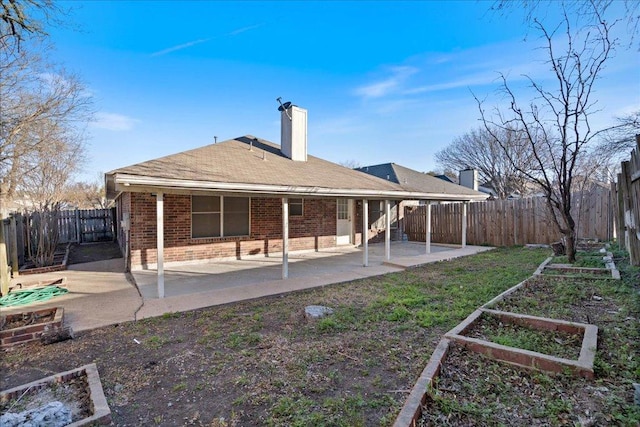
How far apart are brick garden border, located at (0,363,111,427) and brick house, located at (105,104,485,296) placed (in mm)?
2649

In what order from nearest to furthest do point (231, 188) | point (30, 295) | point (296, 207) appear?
point (30, 295) → point (231, 188) → point (296, 207)

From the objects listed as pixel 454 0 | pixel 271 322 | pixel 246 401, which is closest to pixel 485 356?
pixel 246 401

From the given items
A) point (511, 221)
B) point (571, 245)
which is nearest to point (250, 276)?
point (571, 245)

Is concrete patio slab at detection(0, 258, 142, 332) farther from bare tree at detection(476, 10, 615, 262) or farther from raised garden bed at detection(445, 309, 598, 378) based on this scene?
bare tree at detection(476, 10, 615, 262)

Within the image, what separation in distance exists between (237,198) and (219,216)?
73 cm

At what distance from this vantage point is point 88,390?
2.67m

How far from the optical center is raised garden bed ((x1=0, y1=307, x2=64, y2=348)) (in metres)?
3.68

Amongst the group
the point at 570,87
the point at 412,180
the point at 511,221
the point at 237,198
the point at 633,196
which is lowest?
the point at 511,221

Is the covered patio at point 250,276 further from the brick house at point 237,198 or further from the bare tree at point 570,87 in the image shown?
the bare tree at point 570,87

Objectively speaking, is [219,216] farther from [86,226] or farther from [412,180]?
[412,180]

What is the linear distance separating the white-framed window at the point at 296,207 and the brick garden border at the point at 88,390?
7.80 m

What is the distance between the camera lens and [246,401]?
2549mm

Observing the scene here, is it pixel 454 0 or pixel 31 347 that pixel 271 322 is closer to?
pixel 31 347

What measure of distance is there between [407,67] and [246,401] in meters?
11.5
